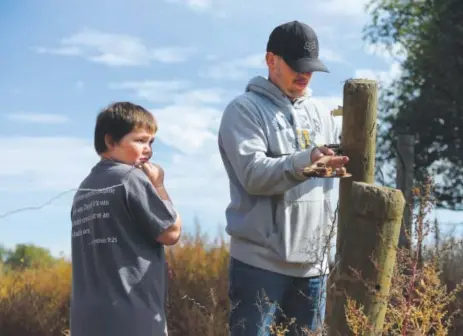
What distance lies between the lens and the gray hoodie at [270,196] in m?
3.71

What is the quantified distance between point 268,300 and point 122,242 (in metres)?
0.69

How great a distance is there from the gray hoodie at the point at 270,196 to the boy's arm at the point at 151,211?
1.20 ft

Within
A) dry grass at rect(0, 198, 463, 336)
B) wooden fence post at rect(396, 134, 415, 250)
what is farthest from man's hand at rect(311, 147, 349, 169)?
wooden fence post at rect(396, 134, 415, 250)

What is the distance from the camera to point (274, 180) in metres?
3.58

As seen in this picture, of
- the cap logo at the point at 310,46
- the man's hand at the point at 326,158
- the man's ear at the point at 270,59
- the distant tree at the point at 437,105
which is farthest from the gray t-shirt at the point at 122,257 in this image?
the distant tree at the point at 437,105

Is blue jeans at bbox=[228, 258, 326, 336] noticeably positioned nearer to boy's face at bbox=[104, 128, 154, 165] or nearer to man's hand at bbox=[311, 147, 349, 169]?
man's hand at bbox=[311, 147, 349, 169]

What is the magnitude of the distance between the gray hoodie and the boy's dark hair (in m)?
0.36

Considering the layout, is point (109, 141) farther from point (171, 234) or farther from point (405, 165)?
point (405, 165)

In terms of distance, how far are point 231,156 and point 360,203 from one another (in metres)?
0.71

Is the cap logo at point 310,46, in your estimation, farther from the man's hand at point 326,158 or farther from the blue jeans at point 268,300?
the blue jeans at point 268,300

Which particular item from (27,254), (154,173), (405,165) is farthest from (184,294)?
(27,254)

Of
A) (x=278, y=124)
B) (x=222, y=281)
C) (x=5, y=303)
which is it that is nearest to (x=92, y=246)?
(x=278, y=124)

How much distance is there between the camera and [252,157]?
12.0 feet

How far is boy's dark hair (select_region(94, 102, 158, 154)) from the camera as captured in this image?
364 cm
